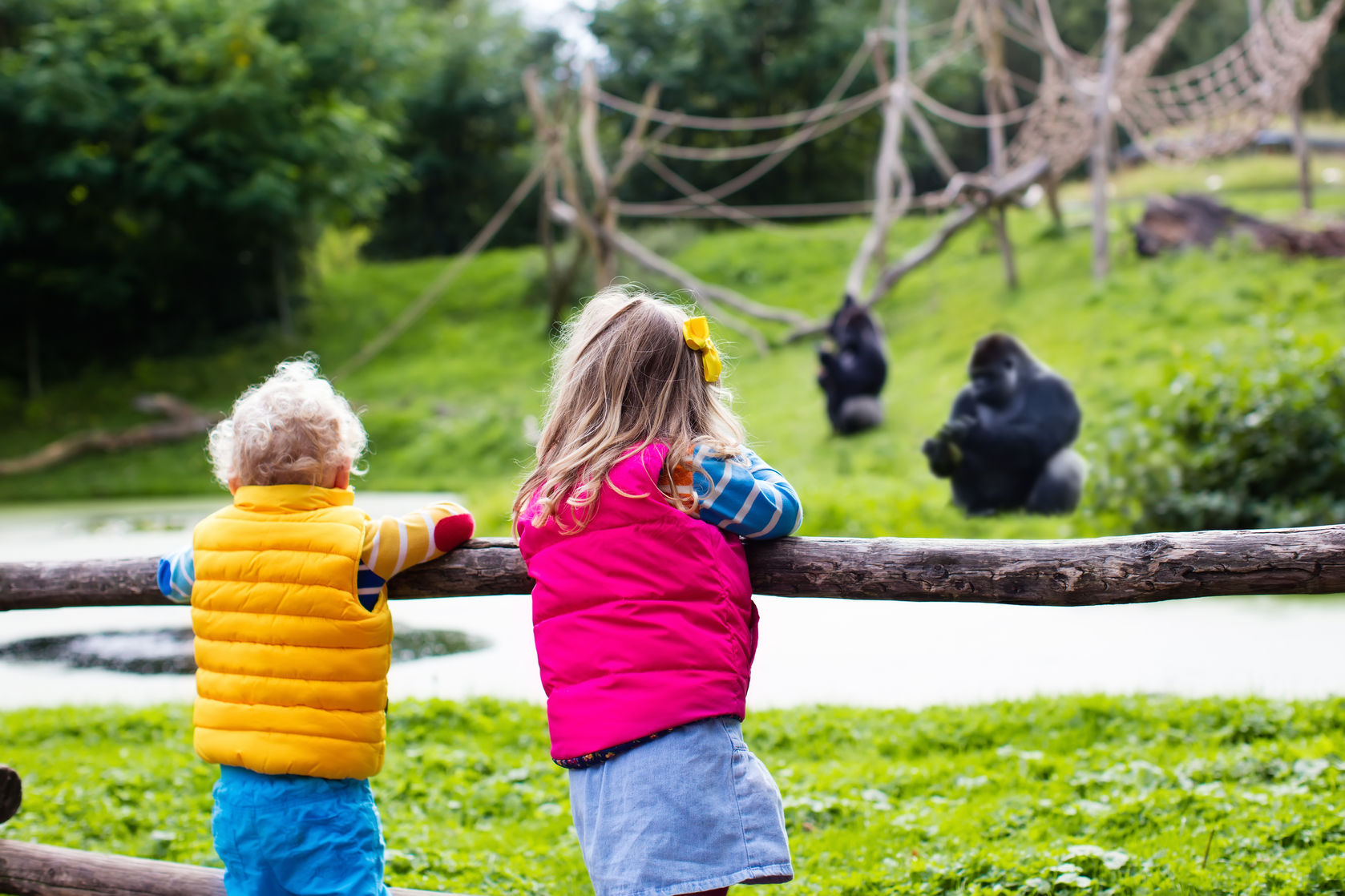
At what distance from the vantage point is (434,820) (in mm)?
3303

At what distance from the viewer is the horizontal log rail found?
5.91 ft

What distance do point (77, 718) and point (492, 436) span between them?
7.19m

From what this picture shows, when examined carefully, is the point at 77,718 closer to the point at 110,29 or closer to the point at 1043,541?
the point at 1043,541

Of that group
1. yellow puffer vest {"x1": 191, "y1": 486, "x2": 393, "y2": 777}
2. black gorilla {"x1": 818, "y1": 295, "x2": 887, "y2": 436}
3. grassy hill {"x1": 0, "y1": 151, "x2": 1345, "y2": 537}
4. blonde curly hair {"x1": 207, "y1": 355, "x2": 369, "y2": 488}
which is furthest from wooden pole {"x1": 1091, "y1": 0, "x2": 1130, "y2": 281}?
yellow puffer vest {"x1": 191, "y1": 486, "x2": 393, "y2": 777}

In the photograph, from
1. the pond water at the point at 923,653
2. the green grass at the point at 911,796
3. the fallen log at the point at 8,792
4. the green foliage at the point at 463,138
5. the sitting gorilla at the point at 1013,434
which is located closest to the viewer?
the fallen log at the point at 8,792

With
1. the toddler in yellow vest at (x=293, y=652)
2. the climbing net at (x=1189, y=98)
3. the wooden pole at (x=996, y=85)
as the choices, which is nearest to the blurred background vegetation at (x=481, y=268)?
the wooden pole at (x=996, y=85)

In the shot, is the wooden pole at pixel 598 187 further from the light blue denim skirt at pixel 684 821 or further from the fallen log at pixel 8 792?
the light blue denim skirt at pixel 684 821

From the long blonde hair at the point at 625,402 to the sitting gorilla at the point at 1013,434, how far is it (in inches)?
170

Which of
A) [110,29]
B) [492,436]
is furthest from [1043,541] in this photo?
[110,29]

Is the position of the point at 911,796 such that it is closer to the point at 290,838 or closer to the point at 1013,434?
the point at 290,838

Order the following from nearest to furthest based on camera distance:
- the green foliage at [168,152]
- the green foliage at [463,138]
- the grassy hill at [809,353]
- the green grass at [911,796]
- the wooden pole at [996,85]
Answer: the green grass at [911,796]
the grassy hill at [809,353]
the wooden pole at [996,85]
the green foliage at [168,152]
the green foliage at [463,138]

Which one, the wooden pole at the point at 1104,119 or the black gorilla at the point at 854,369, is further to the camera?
the wooden pole at the point at 1104,119

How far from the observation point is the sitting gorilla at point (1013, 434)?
5.87 m

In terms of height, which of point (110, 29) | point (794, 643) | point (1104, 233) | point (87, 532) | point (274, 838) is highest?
point (110, 29)
